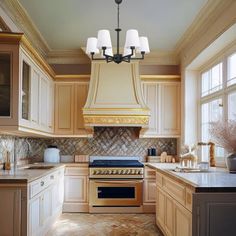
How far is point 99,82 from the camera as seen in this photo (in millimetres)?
5535

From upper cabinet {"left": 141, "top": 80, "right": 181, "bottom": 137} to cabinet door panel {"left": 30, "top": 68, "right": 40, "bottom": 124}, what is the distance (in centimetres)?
214

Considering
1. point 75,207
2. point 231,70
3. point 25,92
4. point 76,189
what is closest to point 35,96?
Result: point 25,92

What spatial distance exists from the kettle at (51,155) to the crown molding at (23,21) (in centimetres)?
169

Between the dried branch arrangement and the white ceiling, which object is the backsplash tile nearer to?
the white ceiling

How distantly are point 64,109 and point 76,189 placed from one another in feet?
4.50

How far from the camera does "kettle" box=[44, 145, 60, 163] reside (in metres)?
5.75

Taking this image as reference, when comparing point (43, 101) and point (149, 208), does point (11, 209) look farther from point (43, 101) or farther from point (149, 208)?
point (149, 208)

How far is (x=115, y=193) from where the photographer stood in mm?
5355

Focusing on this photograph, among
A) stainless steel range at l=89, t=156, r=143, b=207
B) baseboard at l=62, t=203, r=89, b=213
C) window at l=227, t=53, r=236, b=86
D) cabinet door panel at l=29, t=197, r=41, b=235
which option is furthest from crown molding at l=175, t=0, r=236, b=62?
baseboard at l=62, t=203, r=89, b=213

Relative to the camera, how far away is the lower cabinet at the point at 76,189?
540 cm

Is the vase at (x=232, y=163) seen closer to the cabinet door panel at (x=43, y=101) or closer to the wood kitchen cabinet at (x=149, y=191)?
the wood kitchen cabinet at (x=149, y=191)

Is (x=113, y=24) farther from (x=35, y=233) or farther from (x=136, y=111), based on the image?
(x=35, y=233)

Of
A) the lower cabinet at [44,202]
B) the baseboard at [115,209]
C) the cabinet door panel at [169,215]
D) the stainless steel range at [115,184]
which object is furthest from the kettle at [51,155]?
the cabinet door panel at [169,215]

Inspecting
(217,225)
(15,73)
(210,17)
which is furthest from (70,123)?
(217,225)
